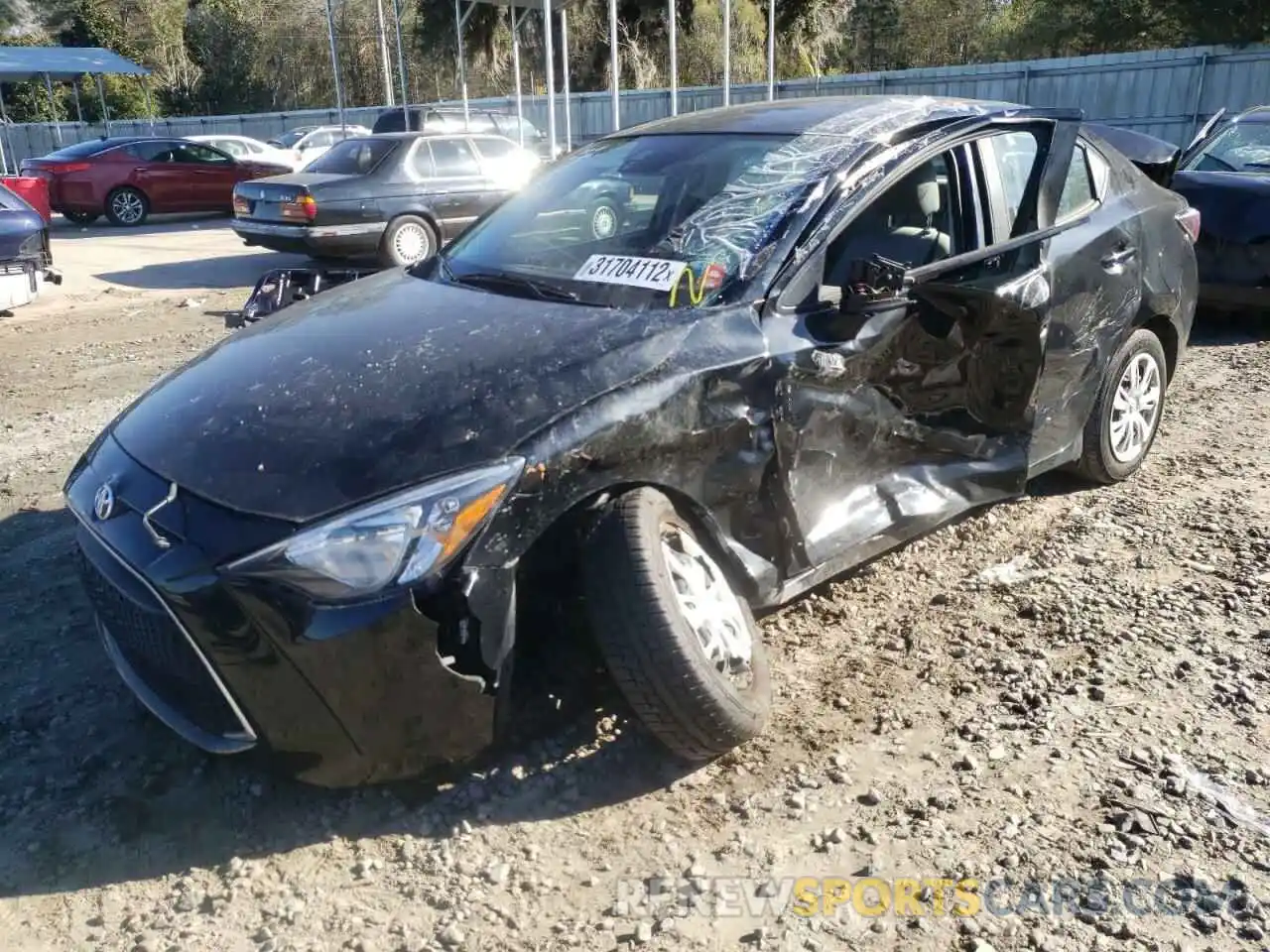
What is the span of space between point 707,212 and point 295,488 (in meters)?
1.63

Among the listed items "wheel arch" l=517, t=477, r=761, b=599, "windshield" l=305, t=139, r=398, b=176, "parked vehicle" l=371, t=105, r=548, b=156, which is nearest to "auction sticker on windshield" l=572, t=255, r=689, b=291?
"wheel arch" l=517, t=477, r=761, b=599

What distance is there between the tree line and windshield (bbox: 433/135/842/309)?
2916 cm

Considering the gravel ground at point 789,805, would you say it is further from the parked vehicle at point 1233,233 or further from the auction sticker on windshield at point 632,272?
the parked vehicle at point 1233,233

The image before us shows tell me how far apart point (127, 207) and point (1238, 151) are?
660 inches

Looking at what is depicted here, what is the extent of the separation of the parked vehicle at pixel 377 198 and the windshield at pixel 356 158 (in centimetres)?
1

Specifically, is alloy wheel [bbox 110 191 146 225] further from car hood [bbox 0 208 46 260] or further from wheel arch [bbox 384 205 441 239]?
car hood [bbox 0 208 46 260]

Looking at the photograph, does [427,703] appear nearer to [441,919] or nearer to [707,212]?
[441,919]

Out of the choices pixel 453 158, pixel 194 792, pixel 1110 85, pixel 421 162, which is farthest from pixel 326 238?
pixel 1110 85

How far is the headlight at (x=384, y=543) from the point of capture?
232 cm

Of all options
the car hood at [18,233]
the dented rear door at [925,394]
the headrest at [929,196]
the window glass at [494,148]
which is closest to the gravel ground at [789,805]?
the dented rear door at [925,394]

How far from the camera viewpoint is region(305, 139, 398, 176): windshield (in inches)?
466

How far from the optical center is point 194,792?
2.81 metres

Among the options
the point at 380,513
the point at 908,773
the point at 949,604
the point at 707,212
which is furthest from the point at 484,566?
the point at 949,604

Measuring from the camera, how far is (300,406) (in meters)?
2.74
